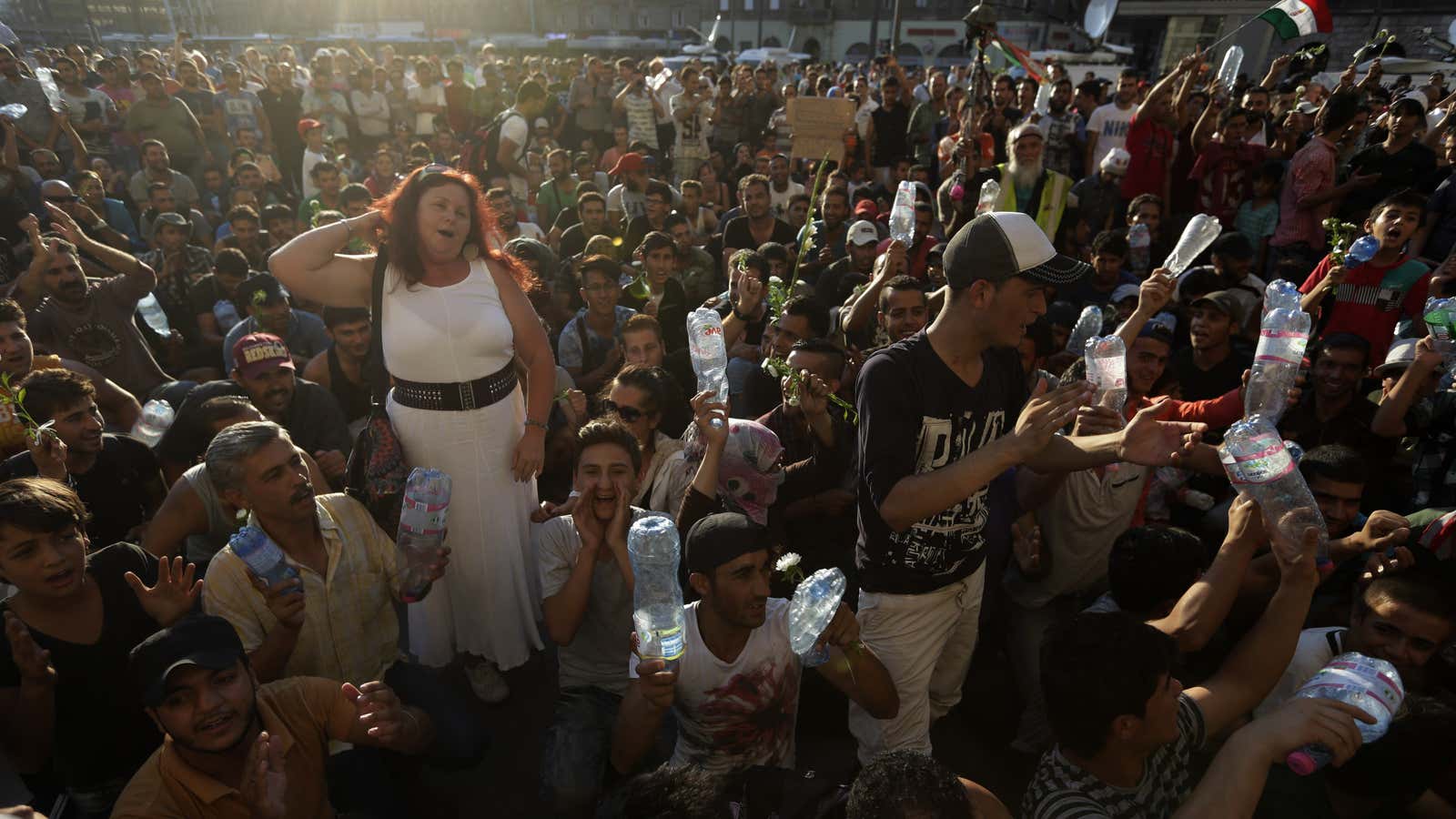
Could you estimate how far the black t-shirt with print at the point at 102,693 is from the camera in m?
2.43

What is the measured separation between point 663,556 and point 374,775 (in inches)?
52.7

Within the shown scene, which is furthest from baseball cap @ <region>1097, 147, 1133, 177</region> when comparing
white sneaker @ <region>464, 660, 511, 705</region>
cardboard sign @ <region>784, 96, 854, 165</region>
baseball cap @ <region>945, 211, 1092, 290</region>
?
white sneaker @ <region>464, 660, 511, 705</region>

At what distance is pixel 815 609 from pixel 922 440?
1.99 feet

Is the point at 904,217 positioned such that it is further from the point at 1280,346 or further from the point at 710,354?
the point at 1280,346

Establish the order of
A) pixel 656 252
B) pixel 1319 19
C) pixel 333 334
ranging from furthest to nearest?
pixel 1319 19 < pixel 656 252 < pixel 333 334

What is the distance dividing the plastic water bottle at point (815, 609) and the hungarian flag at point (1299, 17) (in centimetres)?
1079

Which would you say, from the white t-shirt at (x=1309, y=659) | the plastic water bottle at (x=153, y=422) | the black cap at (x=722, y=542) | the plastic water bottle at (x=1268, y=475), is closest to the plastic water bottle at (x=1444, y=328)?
the white t-shirt at (x=1309, y=659)

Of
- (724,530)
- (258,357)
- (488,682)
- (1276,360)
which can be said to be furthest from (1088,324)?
(258,357)

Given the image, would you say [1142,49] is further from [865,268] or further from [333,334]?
[333,334]

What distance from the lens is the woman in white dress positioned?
3123 mm

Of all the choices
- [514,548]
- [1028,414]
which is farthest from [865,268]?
[1028,414]

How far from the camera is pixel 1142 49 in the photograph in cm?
3089

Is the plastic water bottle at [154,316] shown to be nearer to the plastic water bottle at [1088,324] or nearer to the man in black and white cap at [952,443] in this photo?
the man in black and white cap at [952,443]

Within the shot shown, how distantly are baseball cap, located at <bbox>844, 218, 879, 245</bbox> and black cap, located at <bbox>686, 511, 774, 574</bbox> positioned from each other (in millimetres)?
4230
